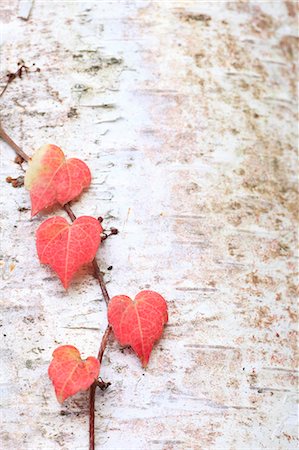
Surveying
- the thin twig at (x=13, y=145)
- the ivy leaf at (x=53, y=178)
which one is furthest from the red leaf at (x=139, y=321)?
the thin twig at (x=13, y=145)

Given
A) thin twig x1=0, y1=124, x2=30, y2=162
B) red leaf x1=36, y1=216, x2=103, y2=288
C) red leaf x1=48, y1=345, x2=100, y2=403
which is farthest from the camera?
thin twig x1=0, y1=124, x2=30, y2=162

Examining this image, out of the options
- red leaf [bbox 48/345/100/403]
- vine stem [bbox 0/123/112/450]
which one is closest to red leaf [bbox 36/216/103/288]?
vine stem [bbox 0/123/112/450]

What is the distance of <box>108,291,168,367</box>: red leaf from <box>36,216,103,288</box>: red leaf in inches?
4.3

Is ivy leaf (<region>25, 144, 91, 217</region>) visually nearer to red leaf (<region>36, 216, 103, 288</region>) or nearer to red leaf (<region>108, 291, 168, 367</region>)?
red leaf (<region>36, 216, 103, 288</region>)

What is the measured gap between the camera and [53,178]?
1.47 m

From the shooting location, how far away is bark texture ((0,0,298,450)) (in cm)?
130

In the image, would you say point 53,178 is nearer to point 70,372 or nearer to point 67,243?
point 67,243

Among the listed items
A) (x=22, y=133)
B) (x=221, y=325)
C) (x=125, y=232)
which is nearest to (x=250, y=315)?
(x=221, y=325)

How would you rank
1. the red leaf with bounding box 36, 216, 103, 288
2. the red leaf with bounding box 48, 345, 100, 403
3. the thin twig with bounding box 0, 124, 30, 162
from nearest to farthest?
the red leaf with bounding box 48, 345, 100, 403
the red leaf with bounding box 36, 216, 103, 288
the thin twig with bounding box 0, 124, 30, 162

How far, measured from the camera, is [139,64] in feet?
5.48

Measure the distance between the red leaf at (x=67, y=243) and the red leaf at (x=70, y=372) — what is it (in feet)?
0.51

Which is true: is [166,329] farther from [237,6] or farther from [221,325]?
[237,6]

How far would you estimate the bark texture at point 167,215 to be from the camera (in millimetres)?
1300

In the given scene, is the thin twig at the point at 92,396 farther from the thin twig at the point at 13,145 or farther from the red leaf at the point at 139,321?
the thin twig at the point at 13,145
